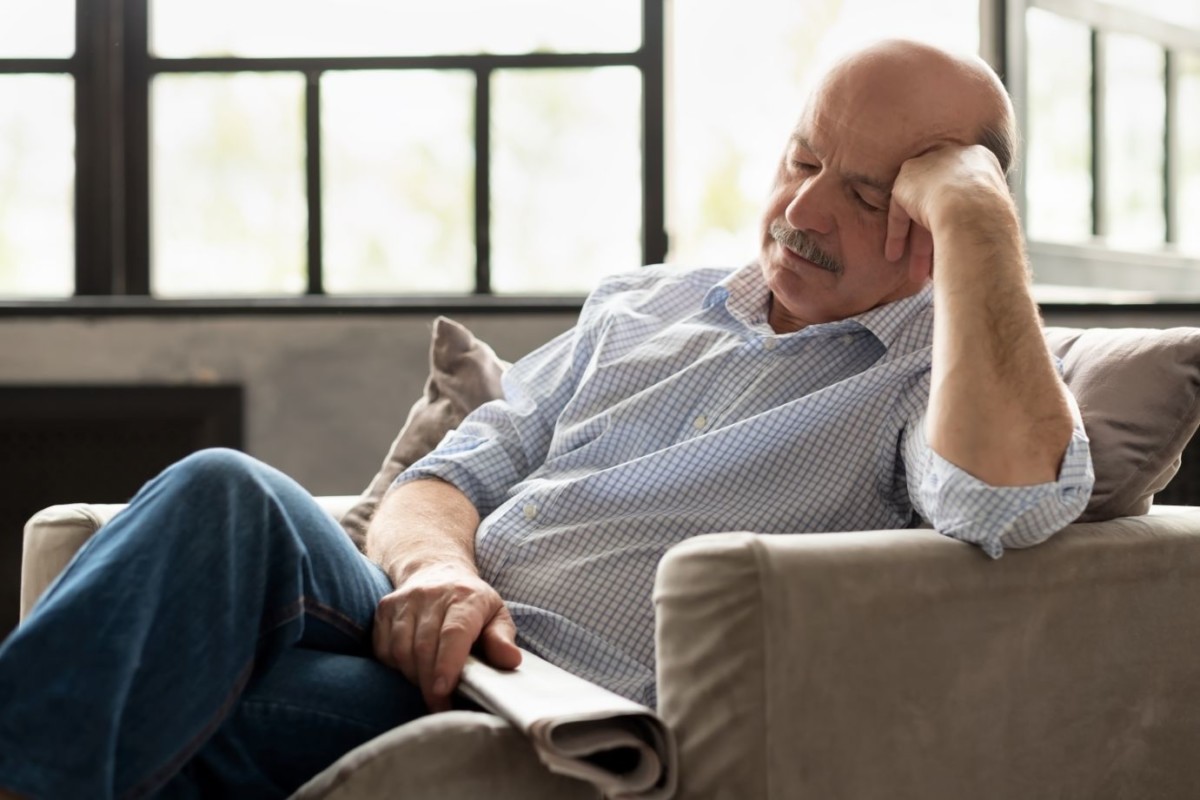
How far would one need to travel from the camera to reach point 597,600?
1515mm

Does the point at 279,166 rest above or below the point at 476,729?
above

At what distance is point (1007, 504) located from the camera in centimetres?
123

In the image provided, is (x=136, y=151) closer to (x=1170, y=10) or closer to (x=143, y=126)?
(x=143, y=126)

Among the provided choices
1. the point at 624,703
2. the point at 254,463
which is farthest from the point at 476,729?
the point at 254,463

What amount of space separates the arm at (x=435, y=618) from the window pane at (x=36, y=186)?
6.96 feet

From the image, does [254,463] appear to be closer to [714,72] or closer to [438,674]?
[438,674]

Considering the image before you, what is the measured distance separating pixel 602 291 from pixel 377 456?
1.33 meters

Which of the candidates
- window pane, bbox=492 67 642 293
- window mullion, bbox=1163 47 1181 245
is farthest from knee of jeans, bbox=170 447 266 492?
window mullion, bbox=1163 47 1181 245

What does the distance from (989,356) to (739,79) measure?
6.93 ft

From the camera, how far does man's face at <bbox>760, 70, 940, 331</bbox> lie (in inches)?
64.4

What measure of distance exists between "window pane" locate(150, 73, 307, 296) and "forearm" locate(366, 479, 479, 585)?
172 cm

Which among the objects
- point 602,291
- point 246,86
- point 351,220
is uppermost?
point 246,86

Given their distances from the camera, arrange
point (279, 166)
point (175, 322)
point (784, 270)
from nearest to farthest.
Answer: point (784, 270), point (175, 322), point (279, 166)

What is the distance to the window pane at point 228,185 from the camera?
3318mm
